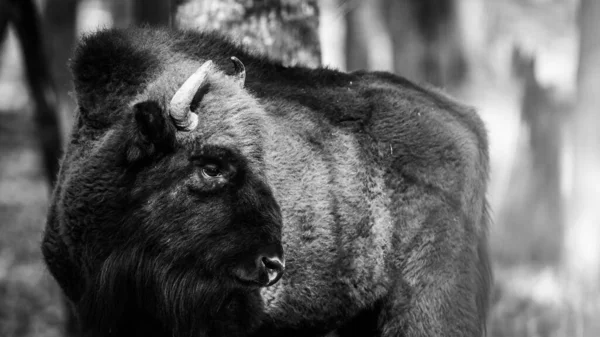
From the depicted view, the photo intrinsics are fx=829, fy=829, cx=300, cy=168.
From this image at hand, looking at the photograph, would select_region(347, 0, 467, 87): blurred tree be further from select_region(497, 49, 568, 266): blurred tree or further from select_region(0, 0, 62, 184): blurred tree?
select_region(0, 0, 62, 184): blurred tree

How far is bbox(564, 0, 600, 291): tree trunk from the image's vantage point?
8.02 metres

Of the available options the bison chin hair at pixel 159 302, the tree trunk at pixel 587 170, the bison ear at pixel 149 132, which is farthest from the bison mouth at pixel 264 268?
the tree trunk at pixel 587 170

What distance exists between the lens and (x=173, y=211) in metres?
4.39

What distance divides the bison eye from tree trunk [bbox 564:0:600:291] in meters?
4.81

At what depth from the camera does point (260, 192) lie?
439 centimetres

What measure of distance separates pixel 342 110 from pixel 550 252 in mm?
9622

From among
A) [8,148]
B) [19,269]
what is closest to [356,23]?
[8,148]

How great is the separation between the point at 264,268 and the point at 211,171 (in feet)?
1.99

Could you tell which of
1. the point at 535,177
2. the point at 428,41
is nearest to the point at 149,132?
the point at 428,41

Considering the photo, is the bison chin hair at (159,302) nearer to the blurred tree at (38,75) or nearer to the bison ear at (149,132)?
the bison ear at (149,132)

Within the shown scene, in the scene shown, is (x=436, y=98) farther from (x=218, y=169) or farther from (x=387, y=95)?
(x=218, y=169)

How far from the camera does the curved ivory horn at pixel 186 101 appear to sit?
14.0ft

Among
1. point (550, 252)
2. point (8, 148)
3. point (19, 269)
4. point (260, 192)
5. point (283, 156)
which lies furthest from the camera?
point (8, 148)

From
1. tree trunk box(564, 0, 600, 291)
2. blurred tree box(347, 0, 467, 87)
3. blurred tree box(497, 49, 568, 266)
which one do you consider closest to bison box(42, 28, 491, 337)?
tree trunk box(564, 0, 600, 291)
